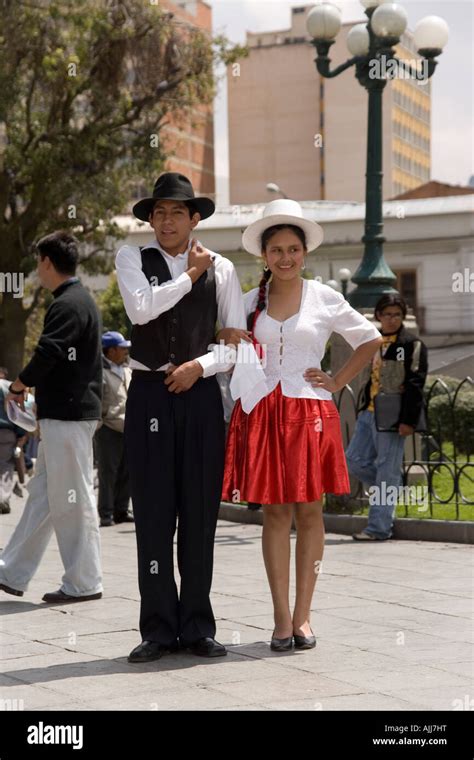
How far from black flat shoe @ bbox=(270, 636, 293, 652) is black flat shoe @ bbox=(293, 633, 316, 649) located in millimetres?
49

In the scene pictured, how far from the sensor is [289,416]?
615cm

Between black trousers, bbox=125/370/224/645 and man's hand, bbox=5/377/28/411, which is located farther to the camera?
man's hand, bbox=5/377/28/411

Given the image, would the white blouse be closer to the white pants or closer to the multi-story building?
the white pants

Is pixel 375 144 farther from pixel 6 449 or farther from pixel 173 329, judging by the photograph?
pixel 173 329

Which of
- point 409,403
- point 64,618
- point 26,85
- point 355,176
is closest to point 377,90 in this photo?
point 409,403

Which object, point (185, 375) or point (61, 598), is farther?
point (61, 598)

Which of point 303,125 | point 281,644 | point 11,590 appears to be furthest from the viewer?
point 303,125

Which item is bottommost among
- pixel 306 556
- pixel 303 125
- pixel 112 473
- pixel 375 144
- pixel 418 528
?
pixel 418 528

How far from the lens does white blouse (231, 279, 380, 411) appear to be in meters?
6.18

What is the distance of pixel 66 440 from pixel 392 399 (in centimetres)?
351

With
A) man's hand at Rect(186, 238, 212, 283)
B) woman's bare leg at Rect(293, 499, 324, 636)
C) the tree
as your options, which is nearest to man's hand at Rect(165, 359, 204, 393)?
man's hand at Rect(186, 238, 212, 283)

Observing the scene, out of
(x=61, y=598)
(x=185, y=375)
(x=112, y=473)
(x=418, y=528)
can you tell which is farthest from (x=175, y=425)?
(x=112, y=473)

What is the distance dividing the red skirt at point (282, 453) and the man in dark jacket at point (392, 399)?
4278 millimetres
